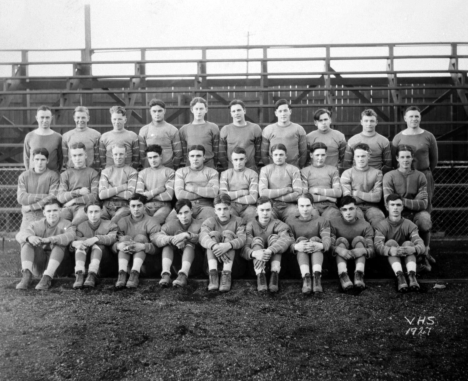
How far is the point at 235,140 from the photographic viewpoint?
5805mm

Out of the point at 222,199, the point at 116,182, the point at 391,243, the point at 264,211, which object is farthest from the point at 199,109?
the point at 391,243

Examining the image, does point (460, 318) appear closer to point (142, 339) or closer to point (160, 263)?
point (142, 339)

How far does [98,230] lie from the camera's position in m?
5.08

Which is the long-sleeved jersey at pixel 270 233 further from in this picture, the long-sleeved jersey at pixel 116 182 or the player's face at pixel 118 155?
the player's face at pixel 118 155

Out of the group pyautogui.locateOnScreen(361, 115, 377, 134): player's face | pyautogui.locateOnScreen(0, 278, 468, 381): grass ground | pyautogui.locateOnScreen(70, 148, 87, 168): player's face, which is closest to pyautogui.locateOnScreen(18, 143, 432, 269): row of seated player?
pyautogui.locateOnScreen(70, 148, 87, 168): player's face

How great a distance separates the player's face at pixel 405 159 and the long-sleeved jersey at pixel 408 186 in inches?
3.4

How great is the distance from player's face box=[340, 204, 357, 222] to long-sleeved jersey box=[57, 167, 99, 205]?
2.62m

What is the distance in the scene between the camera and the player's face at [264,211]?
16.0 feet

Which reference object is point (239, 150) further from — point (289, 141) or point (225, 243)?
point (225, 243)

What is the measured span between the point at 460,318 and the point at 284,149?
234 cm

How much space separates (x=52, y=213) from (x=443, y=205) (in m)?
5.51

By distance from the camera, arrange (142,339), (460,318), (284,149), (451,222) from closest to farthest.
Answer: (142,339) < (460,318) < (284,149) < (451,222)

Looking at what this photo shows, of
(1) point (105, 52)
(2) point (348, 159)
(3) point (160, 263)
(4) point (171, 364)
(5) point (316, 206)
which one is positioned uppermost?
(1) point (105, 52)

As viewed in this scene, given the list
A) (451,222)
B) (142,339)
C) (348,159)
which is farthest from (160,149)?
(451,222)
